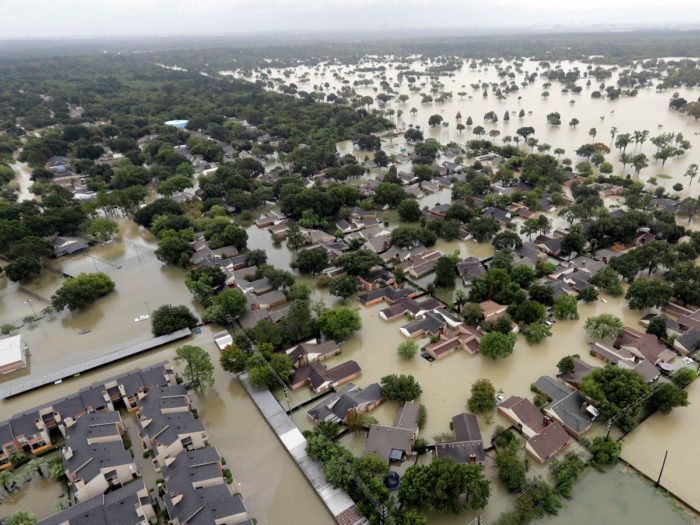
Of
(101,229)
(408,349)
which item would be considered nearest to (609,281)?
(408,349)

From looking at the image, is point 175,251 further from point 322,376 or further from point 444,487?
point 444,487

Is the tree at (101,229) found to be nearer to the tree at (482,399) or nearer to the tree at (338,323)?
the tree at (338,323)

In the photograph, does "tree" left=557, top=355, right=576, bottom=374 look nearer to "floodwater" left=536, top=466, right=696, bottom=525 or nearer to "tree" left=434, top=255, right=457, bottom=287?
"floodwater" left=536, top=466, right=696, bottom=525

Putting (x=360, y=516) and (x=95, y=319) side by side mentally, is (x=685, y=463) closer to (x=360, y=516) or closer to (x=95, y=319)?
(x=360, y=516)

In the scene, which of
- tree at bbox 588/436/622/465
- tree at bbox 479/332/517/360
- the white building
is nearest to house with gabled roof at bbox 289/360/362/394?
tree at bbox 479/332/517/360

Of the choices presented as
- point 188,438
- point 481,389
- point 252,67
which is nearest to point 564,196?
point 481,389
